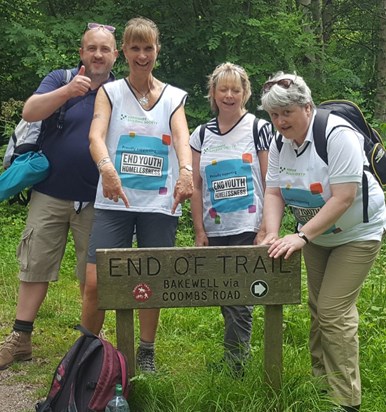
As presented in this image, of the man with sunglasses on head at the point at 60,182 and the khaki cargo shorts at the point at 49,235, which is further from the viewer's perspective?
the khaki cargo shorts at the point at 49,235

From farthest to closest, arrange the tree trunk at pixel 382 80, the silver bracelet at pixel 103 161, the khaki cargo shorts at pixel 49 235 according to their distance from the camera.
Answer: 1. the tree trunk at pixel 382 80
2. the khaki cargo shorts at pixel 49 235
3. the silver bracelet at pixel 103 161

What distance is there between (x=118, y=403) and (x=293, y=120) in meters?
1.60

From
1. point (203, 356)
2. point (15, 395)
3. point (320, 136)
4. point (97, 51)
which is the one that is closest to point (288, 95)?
point (320, 136)

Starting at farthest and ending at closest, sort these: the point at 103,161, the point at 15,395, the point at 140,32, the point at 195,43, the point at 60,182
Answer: the point at 195,43 → the point at 60,182 → the point at 15,395 → the point at 140,32 → the point at 103,161

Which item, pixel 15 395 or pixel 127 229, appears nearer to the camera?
pixel 127 229

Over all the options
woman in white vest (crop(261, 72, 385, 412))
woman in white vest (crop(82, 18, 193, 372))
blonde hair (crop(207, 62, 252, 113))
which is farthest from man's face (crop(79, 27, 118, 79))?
woman in white vest (crop(261, 72, 385, 412))

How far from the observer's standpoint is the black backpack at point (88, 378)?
11.0 feet

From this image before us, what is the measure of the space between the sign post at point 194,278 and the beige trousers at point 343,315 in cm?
19

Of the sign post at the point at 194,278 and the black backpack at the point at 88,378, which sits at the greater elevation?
the sign post at the point at 194,278

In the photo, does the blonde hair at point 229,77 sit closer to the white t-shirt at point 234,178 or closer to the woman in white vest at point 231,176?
A: the woman in white vest at point 231,176

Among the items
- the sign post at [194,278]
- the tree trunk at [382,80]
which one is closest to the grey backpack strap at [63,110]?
the sign post at [194,278]

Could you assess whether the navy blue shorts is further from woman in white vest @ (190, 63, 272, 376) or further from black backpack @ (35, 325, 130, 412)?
black backpack @ (35, 325, 130, 412)

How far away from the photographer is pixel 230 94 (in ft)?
13.3

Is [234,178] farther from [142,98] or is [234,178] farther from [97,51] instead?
[97,51]
